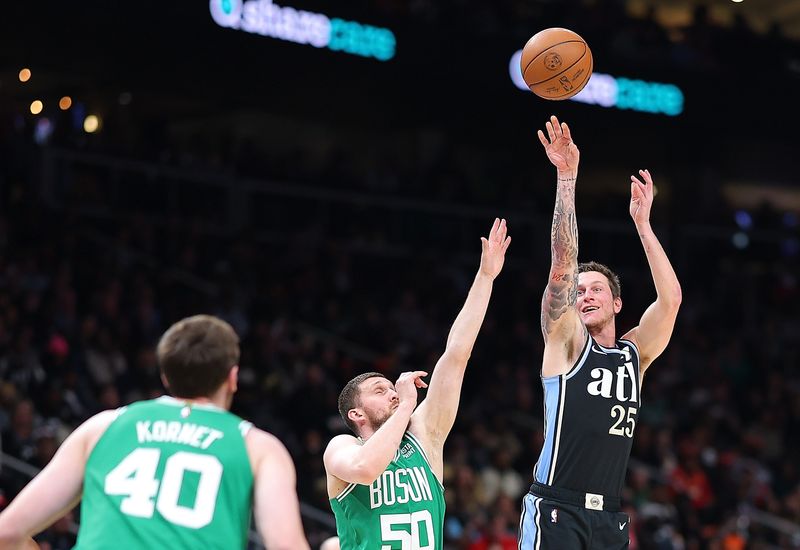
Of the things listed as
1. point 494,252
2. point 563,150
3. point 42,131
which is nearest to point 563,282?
point 494,252

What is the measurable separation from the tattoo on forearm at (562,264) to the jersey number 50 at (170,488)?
2711 millimetres

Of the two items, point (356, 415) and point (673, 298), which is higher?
point (673, 298)

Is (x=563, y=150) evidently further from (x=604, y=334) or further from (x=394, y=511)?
(x=394, y=511)

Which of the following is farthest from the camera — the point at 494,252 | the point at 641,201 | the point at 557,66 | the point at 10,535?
the point at 557,66

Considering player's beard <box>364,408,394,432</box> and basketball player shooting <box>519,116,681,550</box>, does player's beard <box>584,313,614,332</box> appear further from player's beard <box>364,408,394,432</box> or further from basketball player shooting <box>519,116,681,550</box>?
player's beard <box>364,408,394,432</box>

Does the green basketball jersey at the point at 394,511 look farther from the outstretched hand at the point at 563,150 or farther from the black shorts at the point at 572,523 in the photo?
the outstretched hand at the point at 563,150

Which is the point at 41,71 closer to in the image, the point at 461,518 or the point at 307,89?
the point at 307,89

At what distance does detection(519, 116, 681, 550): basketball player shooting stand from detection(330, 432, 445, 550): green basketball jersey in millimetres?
539

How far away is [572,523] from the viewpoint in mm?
6078

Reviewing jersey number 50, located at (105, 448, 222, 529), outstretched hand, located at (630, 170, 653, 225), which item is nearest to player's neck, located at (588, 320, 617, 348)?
outstretched hand, located at (630, 170, 653, 225)

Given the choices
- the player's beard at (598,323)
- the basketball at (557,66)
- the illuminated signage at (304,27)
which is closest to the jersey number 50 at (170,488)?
the player's beard at (598,323)

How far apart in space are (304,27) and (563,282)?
35.3ft

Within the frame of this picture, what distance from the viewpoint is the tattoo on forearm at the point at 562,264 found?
6281mm

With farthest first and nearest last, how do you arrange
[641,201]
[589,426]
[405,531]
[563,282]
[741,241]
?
[741,241] < [641,201] < [563,282] < [589,426] < [405,531]
